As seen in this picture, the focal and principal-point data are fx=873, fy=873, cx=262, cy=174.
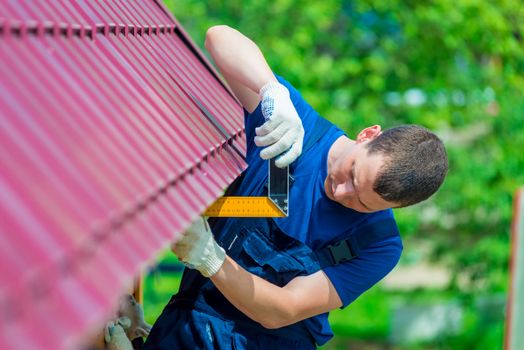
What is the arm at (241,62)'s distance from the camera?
9.56ft

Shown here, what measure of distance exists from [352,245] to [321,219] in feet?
0.47

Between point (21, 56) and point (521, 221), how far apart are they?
5052 mm

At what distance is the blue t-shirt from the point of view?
9.87 ft

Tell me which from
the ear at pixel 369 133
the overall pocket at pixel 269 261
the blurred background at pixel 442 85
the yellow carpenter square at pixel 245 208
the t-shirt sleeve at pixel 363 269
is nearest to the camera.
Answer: the yellow carpenter square at pixel 245 208

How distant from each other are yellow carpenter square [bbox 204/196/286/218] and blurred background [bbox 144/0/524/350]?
5.51m

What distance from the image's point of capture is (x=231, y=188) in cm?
312

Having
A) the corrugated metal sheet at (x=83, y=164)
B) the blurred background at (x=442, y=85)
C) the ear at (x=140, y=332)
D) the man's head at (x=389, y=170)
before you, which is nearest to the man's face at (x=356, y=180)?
the man's head at (x=389, y=170)

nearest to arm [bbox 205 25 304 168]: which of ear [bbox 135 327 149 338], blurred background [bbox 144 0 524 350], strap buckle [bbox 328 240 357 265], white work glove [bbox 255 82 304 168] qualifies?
white work glove [bbox 255 82 304 168]

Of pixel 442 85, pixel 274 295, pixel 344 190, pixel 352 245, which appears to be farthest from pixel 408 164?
pixel 442 85

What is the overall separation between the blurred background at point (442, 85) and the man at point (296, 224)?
17.1ft

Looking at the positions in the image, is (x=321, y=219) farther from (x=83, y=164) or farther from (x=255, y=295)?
(x=83, y=164)

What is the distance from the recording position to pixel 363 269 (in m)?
3.02

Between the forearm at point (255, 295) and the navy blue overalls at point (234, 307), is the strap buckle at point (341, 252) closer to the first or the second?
the navy blue overalls at point (234, 307)

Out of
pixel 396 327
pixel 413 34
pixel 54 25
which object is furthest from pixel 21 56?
pixel 396 327
